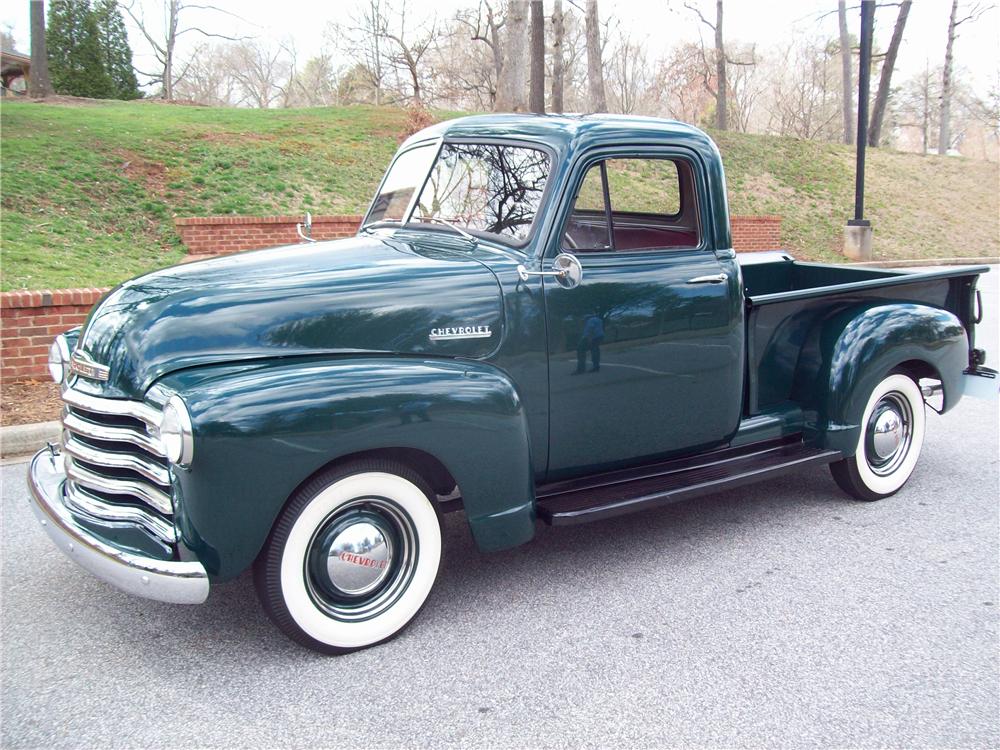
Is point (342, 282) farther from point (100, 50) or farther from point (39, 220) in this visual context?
point (100, 50)

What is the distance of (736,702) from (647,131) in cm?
252

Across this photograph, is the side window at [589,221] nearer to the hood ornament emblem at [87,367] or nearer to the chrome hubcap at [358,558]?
the chrome hubcap at [358,558]

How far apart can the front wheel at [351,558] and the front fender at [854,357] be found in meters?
2.31

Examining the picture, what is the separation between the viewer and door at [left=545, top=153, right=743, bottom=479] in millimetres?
3584

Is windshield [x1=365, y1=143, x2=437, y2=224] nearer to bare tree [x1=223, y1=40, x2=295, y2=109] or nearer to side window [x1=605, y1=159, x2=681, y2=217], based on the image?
side window [x1=605, y1=159, x2=681, y2=217]

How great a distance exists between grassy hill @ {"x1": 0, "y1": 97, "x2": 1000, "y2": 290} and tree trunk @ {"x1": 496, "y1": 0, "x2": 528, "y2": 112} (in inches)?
96.9

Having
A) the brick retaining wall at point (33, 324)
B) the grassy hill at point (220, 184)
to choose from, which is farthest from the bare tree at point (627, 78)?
the brick retaining wall at point (33, 324)

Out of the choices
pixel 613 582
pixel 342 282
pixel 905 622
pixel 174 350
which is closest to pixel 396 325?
pixel 342 282

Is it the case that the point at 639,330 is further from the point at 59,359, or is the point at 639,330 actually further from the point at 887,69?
the point at 887,69

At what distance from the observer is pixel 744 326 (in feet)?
13.6

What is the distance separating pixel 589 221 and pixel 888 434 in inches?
84.8

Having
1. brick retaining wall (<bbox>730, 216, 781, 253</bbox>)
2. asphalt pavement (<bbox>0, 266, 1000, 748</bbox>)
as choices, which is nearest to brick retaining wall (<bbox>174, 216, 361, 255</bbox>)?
asphalt pavement (<bbox>0, 266, 1000, 748</bbox>)

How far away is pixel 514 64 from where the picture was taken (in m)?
17.4

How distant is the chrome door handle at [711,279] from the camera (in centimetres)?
389
